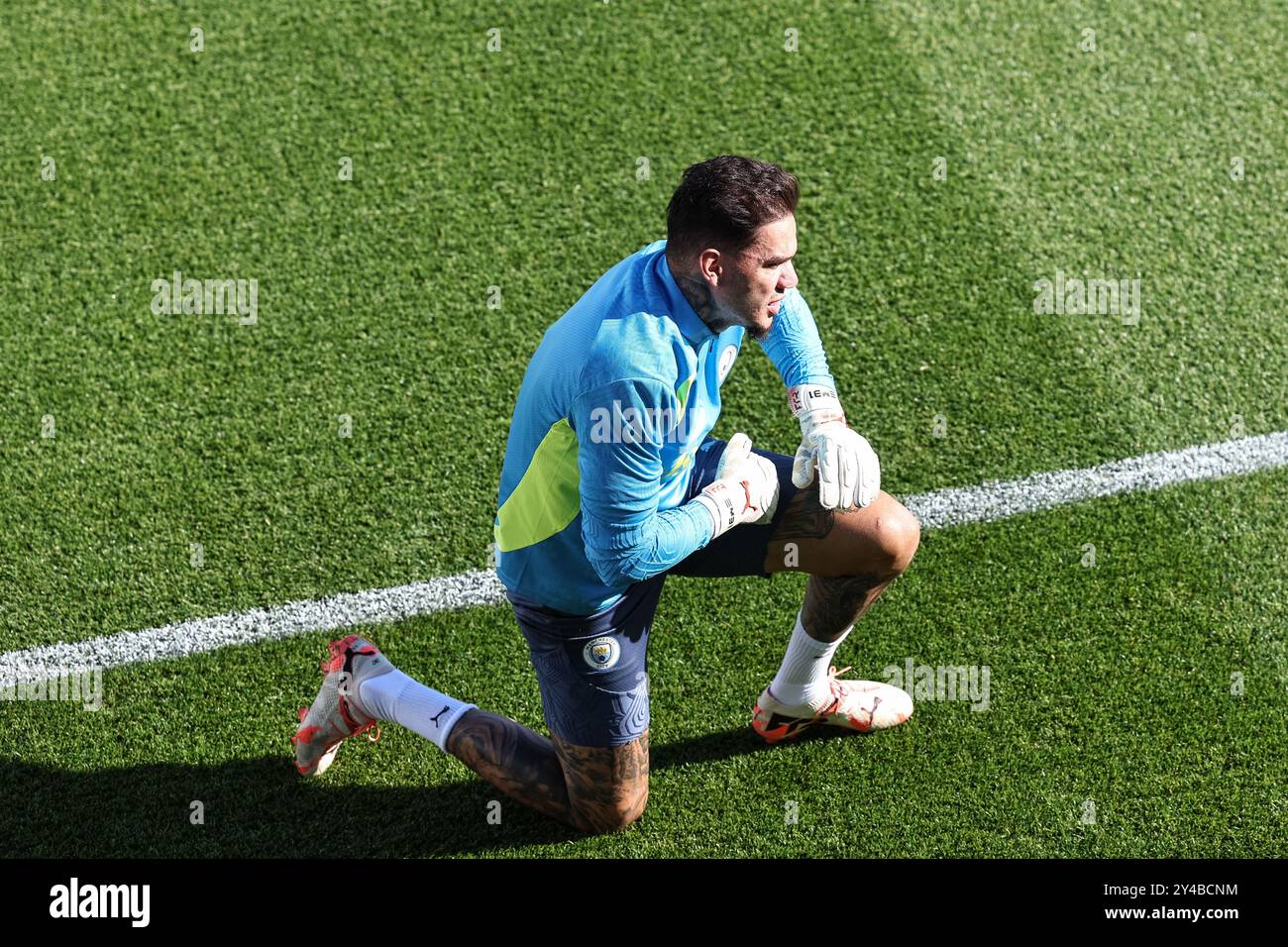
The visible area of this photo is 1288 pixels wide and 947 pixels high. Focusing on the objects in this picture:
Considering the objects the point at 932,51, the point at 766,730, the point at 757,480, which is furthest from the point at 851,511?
the point at 932,51

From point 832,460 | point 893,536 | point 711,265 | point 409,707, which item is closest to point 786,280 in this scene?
point 711,265

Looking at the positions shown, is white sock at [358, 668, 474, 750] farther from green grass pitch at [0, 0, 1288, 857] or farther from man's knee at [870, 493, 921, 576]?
man's knee at [870, 493, 921, 576]

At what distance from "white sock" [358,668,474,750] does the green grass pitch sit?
28cm

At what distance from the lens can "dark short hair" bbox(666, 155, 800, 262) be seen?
3367mm

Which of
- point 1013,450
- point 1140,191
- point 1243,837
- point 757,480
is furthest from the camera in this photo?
point 1140,191

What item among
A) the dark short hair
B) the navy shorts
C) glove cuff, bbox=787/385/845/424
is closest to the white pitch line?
the navy shorts

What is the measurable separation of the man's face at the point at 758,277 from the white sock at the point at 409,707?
1630 millimetres

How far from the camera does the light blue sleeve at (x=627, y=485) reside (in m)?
3.38

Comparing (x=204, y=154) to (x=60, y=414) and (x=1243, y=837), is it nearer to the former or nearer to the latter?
(x=60, y=414)

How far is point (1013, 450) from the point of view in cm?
525

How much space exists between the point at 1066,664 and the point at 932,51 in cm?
348

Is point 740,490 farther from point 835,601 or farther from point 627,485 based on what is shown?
point 835,601

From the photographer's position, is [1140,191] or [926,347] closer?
[926,347]

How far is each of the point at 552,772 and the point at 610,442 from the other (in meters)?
1.34
